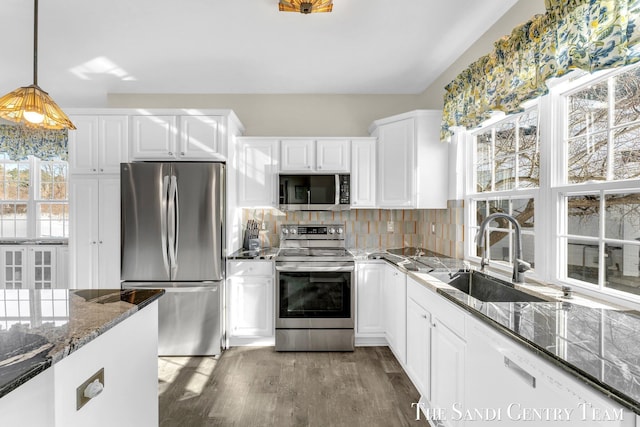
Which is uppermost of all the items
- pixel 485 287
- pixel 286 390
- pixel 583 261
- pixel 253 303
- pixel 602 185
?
pixel 602 185

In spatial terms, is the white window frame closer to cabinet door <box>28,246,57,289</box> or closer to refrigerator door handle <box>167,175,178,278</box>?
Answer: refrigerator door handle <box>167,175,178,278</box>

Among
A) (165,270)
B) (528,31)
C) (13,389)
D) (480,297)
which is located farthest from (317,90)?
(13,389)

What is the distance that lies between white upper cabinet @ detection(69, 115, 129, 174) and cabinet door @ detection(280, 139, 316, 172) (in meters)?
1.48

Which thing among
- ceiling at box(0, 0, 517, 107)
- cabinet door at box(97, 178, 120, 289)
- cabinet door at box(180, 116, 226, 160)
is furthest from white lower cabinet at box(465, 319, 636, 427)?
cabinet door at box(97, 178, 120, 289)

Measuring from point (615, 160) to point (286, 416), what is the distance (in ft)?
7.54

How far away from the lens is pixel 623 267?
4.75 feet

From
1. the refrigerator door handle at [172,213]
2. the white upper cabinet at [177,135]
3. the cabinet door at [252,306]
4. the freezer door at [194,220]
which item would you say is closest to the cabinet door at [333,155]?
the white upper cabinet at [177,135]

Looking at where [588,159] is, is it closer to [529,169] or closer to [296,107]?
[529,169]

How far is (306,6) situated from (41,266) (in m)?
4.50

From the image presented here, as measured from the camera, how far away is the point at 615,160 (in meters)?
1.48

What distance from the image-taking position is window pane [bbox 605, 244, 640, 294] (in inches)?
54.9

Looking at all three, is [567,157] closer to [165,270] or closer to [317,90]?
[317,90]

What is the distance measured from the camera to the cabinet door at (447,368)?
1550 millimetres

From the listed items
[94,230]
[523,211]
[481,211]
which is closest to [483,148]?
[481,211]
